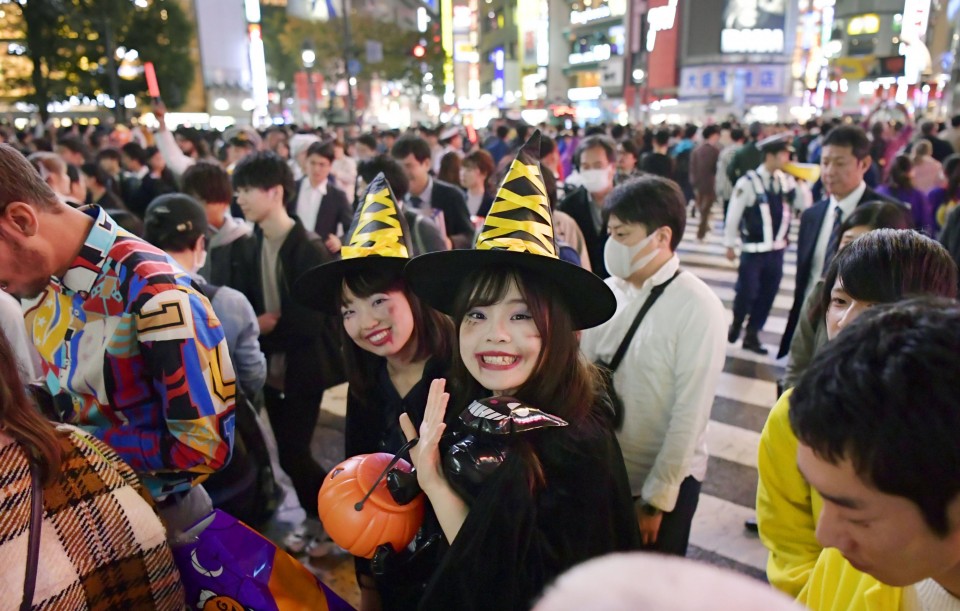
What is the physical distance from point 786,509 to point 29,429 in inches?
67.3

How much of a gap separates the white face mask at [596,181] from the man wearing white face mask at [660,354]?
2402mm

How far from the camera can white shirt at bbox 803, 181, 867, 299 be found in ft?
13.6

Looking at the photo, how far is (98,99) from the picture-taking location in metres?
31.7

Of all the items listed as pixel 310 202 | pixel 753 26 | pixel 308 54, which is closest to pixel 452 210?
pixel 310 202

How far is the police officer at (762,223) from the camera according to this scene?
229 inches

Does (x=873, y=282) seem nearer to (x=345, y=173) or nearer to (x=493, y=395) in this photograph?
(x=493, y=395)

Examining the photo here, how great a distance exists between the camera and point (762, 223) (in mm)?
5793

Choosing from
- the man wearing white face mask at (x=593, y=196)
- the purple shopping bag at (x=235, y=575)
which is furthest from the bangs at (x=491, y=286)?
the man wearing white face mask at (x=593, y=196)

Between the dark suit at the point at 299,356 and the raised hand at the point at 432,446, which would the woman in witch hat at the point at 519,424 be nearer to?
the raised hand at the point at 432,446

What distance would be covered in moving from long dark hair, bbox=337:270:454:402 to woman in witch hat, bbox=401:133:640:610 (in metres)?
0.32

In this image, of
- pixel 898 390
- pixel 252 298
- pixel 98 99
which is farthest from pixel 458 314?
pixel 98 99

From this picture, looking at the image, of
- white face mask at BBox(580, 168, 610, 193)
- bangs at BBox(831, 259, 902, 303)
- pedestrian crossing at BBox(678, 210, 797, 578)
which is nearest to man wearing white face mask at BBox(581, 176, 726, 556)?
bangs at BBox(831, 259, 902, 303)

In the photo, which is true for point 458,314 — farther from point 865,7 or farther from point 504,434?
point 865,7

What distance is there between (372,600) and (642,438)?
1.13 m
